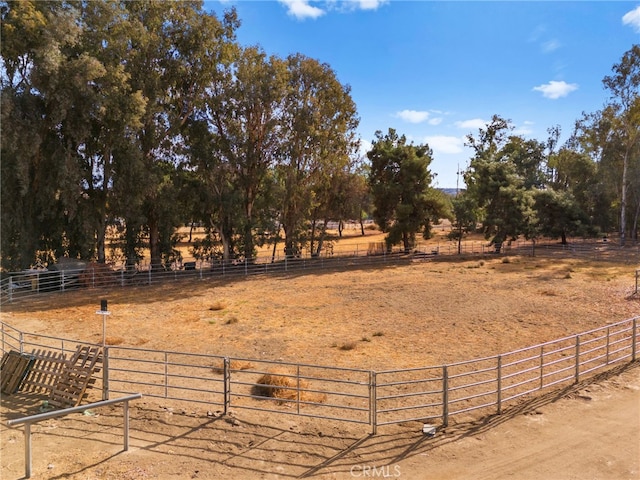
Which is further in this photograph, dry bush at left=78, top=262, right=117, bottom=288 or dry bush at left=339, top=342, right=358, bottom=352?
dry bush at left=78, top=262, right=117, bottom=288

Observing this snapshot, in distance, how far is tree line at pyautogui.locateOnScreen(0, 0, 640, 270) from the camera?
23.8 metres

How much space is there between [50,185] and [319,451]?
2422cm

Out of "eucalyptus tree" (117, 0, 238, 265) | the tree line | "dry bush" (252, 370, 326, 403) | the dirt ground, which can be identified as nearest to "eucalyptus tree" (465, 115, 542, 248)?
the tree line

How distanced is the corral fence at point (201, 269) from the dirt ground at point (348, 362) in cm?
203

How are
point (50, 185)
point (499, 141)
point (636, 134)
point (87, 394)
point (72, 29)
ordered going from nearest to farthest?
point (87, 394) → point (72, 29) → point (50, 185) → point (636, 134) → point (499, 141)

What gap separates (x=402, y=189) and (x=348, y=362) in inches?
1180

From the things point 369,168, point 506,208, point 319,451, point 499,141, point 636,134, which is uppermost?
point 499,141

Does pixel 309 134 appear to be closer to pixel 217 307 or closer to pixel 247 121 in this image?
pixel 247 121

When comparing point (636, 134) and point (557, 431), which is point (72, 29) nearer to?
point (557, 431)

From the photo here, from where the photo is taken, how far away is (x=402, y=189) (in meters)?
40.6

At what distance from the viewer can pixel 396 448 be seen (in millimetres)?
7469

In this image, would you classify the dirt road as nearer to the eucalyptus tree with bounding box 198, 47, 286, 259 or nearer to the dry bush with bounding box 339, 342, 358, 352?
the dry bush with bounding box 339, 342, 358, 352

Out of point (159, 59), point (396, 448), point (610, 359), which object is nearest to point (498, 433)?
point (396, 448)

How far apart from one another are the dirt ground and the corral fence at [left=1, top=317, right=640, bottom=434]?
394 millimetres
